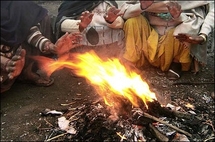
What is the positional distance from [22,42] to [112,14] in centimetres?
118

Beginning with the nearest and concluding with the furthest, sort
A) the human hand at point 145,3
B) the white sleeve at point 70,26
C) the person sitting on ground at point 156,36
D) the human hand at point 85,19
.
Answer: the human hand at point 145,3 → the human hand at point 85,19 → the person sitting on ground at point 156,36 → the white sleeve at point 70,26

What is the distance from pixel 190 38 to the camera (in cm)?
388

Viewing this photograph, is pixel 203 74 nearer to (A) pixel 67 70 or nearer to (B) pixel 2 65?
(A) pixel 67 70

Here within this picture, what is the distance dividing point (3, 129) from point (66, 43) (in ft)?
4.30

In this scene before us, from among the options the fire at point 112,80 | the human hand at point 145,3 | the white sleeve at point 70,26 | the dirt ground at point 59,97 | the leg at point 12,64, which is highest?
the human hand at point 145,3

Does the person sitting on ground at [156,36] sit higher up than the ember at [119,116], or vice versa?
the person sitting on ground at [156,36]

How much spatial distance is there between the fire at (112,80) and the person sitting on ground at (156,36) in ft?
1.85

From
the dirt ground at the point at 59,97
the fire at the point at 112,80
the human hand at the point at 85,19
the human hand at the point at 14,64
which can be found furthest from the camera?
the human hand at the point at 85,19

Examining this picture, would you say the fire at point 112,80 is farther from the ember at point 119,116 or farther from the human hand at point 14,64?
the human hand at point 14,64

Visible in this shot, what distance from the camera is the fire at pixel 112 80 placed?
3221 mm

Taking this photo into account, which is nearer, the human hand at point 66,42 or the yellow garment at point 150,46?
the human hand at point 66,42

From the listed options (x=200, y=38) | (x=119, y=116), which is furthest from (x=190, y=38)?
(x=119, y=116)

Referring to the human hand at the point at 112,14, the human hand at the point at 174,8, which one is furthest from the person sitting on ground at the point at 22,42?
the human hand at the point at 174,8

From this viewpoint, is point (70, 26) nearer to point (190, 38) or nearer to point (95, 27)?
point (95, 27)
